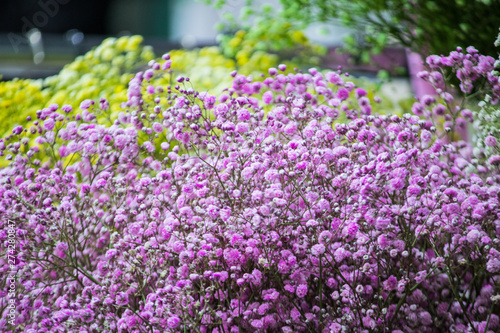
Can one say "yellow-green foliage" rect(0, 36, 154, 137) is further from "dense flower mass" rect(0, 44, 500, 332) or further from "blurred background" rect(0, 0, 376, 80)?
"blurred background" rect(0, 0, 376, 80)

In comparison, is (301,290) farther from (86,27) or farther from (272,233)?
(86,27)

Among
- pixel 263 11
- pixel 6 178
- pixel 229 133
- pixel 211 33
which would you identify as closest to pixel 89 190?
pixel 6 178

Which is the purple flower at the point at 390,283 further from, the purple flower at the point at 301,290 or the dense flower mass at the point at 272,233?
the purple flower at the point at 301,290

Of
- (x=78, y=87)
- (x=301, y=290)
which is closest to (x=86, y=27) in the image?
(x=78, y=87)

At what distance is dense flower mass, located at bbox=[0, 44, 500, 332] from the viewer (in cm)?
143

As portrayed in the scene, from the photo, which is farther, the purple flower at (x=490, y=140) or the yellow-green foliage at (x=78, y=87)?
the yellow-green foliage at (x=78, y=87)

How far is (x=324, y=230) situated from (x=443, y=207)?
346mm

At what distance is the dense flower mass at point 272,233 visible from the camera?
1435mm

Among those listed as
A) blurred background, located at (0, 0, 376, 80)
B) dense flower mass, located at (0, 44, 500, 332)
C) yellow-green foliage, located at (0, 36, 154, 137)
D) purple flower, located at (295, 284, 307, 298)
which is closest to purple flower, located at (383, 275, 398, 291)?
dense flower mass, located at (0, 44, 500, 332)

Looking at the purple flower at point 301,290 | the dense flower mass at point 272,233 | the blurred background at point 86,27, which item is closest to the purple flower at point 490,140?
the dense flower mass at point 272,233

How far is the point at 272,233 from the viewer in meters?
1.46

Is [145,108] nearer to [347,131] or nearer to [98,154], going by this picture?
[98,154]

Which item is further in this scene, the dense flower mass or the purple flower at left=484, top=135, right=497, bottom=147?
the purple flower at left=484, top=135, right=497, bottom=147

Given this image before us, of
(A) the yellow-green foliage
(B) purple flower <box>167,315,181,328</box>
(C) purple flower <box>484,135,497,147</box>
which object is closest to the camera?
(B) purple flower <box>167,315,181,328</box>
